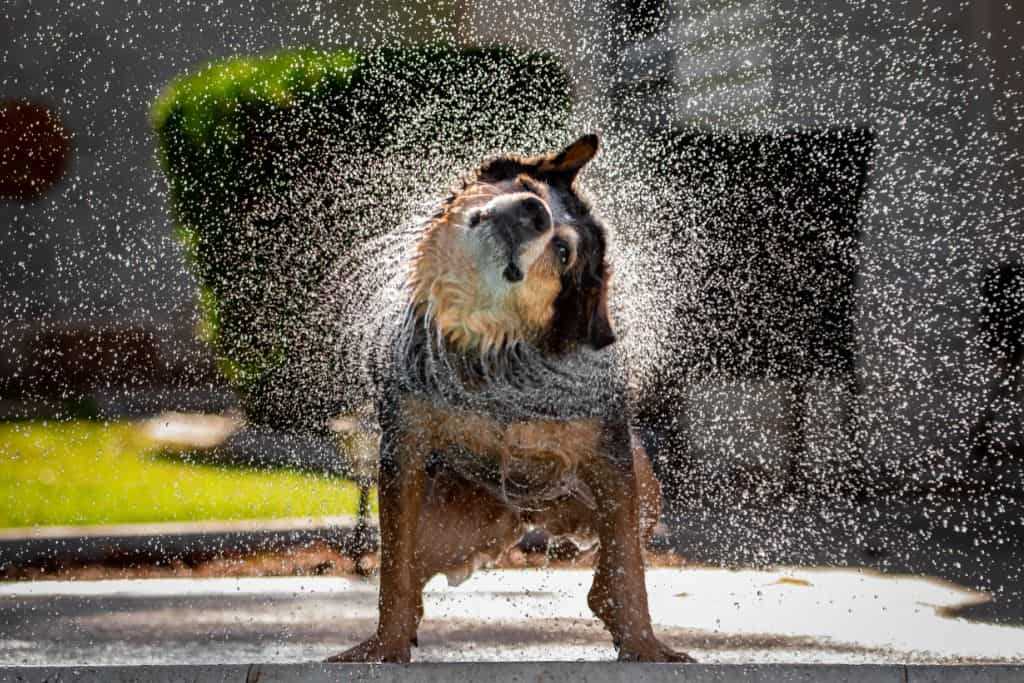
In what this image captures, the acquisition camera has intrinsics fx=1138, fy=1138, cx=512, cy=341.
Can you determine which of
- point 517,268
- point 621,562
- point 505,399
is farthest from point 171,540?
point 517,268

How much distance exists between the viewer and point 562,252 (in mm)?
2791

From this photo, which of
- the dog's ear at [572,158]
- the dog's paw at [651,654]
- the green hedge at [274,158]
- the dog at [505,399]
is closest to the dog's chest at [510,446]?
the dog at [505,399]

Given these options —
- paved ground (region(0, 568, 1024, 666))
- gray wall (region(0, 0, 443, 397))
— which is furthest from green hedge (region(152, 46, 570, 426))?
paved ground (region(0, 568, 1024, 666))

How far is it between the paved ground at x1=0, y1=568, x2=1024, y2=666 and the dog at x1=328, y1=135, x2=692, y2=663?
12.2 inches

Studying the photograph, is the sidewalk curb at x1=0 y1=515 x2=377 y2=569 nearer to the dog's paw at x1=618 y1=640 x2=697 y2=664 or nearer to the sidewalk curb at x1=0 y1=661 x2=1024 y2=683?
the dog's paw at x1=618 y1=640 x2=697 y2=664

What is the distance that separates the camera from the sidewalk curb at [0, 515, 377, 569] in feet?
15.3

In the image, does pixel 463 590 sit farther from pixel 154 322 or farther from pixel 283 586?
pixel 154 322

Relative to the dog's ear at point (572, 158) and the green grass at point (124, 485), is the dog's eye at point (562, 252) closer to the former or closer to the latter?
the dog's ear at point (572, 158)

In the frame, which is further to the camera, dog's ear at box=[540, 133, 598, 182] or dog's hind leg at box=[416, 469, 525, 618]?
dog's hind leg at box=[416, 469, 525, 618]

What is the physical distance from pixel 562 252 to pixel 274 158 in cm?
314

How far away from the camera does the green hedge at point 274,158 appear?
5.47 meters

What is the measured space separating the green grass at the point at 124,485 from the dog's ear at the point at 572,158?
2.63 m

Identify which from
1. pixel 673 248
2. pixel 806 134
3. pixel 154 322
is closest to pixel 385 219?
pixel 673 248

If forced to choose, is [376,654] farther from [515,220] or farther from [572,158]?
[572,158]
